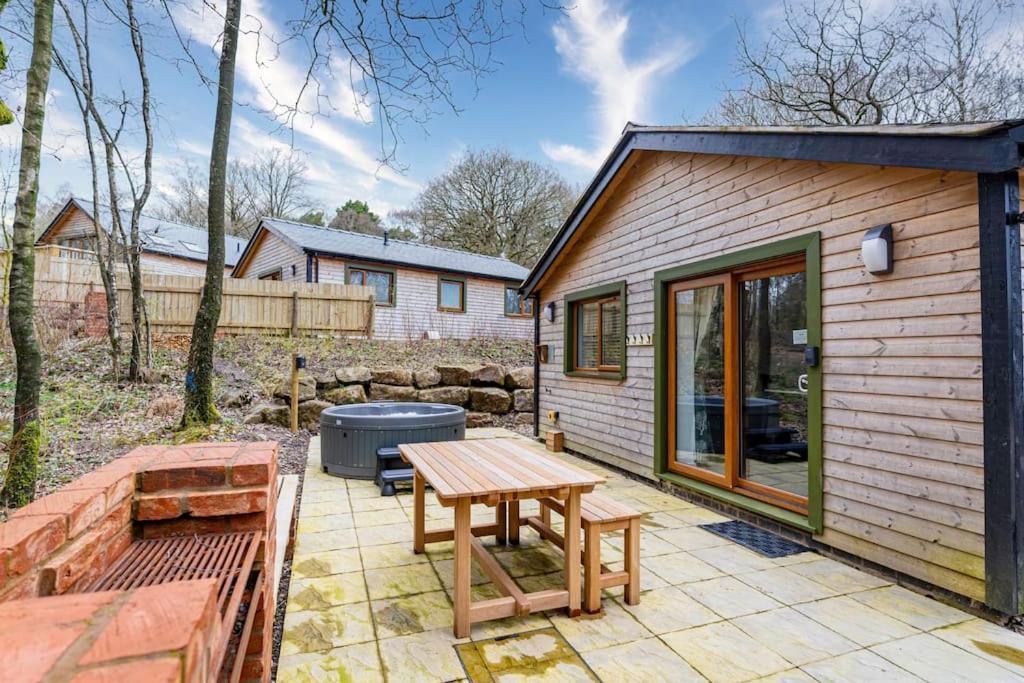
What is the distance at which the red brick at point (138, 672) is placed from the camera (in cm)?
58

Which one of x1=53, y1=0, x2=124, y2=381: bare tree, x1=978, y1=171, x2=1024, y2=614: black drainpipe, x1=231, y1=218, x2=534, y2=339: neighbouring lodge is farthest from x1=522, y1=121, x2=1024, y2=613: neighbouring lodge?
x1=231, y1=218, x2=534, y2=339: neighbouring lodge

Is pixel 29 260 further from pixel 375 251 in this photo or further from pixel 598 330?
pixel 375 251

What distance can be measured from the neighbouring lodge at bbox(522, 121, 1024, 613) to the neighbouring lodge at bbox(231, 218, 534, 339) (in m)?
8.68

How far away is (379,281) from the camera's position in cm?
1397

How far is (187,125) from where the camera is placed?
7227mm

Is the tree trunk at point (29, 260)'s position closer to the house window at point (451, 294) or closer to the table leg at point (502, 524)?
the table leg at point (502, 524)

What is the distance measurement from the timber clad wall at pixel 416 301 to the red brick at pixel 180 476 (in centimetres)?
1193

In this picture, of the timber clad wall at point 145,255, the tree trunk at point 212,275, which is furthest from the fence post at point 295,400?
the timber clad wall at point 145,255

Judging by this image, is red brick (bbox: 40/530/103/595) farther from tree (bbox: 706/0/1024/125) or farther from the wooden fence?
tree (bbox: 706/0/1024/125)

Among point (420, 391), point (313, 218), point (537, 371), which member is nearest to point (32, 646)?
point (537, 371)

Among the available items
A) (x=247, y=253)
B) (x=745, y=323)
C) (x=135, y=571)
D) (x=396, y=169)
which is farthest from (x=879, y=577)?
(x=247, y=253)

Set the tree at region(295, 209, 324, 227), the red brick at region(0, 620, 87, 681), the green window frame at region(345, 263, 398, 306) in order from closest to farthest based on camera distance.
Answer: the red brick at region(0, 620, 87, 681), the green window frame at region(345, 263, 398, 306), the tree at region(295, 209, 324, 227)

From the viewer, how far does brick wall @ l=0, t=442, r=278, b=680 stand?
1120 mm

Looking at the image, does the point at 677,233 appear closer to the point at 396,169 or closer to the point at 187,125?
the point at 396,169
